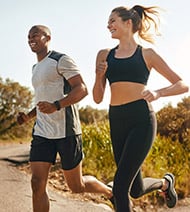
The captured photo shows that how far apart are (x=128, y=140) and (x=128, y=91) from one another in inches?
17.3

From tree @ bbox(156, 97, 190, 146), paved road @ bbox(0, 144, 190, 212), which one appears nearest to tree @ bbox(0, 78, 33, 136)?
tree @ bbox(156, 97, 190, 146)

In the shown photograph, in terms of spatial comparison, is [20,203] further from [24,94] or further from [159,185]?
[24,94]

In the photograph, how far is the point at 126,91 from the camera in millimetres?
4008

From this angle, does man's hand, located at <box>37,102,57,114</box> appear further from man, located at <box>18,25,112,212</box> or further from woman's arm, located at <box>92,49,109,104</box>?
woman's arm, located at <box>92,49,109,104</box>

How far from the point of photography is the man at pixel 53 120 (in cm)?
423

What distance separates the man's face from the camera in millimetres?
4473

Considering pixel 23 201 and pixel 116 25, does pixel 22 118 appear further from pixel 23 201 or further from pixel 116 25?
pixel 23 201

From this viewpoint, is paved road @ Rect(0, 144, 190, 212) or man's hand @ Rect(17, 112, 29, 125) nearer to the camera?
man's hand @ Rect(17, 112, 29, 125)

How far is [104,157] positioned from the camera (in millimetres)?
9883

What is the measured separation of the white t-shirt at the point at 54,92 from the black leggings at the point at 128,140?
1.57 feet

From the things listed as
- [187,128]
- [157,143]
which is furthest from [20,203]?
[187,128]

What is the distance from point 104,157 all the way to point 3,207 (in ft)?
13.6

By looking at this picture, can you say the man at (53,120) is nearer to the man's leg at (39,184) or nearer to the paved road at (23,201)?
the man's leg at (39,184)

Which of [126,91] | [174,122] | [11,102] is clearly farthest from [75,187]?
[11,102]
